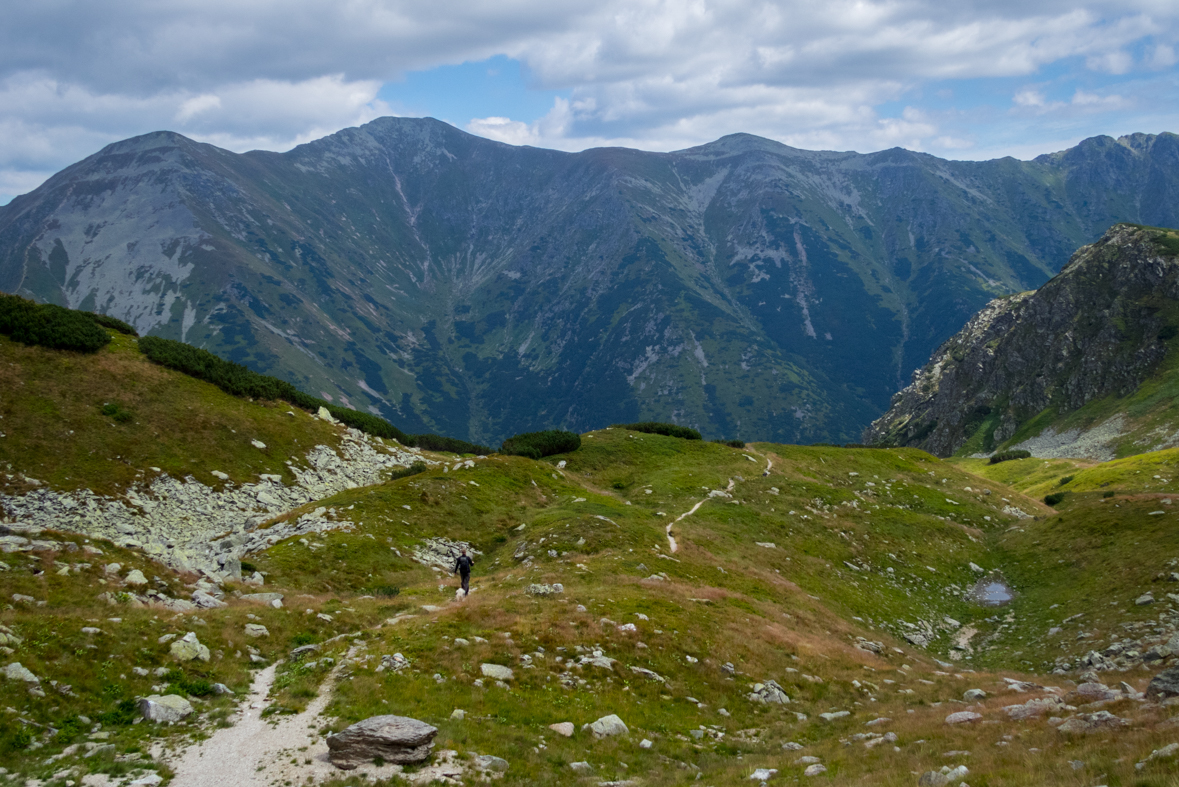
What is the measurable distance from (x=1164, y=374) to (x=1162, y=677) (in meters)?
158

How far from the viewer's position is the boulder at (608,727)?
18688 millimetres

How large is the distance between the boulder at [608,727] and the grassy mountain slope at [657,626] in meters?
0.33

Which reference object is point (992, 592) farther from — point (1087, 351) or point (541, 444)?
point (1087, 351)

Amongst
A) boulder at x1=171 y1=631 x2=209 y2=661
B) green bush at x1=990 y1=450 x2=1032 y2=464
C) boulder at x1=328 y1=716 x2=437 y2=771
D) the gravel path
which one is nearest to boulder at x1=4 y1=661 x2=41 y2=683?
boulder at x1=171 y1=631 x2=209 y2=661

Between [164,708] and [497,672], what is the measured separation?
364 inches

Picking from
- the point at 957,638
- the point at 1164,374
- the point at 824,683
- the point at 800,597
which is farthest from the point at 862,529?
the point at 1164,374

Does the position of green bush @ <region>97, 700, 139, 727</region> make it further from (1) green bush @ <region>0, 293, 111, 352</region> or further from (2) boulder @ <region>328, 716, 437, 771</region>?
(1) green bush @ <region>0, 293, 111, 352</region>

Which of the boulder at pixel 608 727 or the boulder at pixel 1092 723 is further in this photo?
the boulder at pixel 608 727

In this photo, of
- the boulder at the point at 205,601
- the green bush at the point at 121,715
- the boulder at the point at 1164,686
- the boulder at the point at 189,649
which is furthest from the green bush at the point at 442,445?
the boulder at the point at 1164,686

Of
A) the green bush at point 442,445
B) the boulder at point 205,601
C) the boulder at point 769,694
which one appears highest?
the boulder at point 205,601

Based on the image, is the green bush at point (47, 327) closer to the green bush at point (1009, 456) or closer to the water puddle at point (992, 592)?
the water puddle at point (992, 592)

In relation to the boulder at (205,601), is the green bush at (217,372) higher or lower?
higher

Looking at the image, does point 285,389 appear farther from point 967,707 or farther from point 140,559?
point 967,707

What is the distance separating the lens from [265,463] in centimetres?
5188
